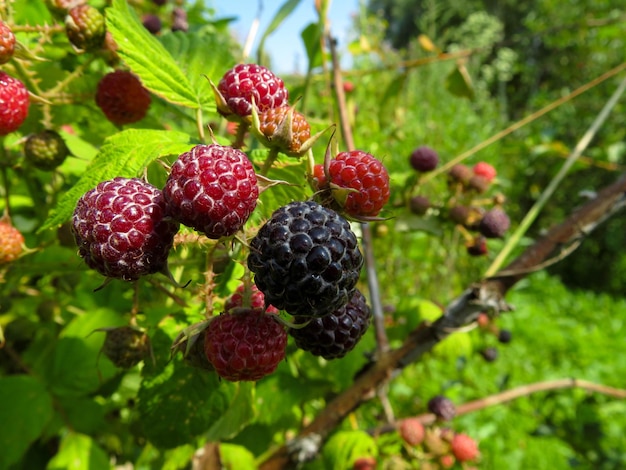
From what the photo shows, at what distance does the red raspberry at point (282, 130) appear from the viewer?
0.62 metres

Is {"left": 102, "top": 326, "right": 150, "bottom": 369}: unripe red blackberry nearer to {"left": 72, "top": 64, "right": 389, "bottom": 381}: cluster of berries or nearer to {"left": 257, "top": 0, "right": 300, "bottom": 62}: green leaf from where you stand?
{"left": 72, "top": 64, "right": 389, "bottom": 381}: cluster of berries

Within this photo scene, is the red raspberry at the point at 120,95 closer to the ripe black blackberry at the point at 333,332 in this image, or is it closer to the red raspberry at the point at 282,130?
the red raspberry at the point at 282,130

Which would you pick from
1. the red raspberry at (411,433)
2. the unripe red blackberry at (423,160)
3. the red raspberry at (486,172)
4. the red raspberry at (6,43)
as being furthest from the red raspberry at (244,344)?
the red raspberry at (486,172)

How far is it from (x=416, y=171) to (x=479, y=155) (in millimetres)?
3841

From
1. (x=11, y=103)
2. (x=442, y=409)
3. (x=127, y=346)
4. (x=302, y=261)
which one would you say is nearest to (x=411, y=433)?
(x=442, y=409)

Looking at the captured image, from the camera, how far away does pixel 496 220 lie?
4.53ft

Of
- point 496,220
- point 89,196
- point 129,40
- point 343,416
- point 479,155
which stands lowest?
point 479,155

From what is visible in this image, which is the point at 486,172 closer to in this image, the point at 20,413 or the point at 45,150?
the point at 45,150

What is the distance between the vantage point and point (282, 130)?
62 cm

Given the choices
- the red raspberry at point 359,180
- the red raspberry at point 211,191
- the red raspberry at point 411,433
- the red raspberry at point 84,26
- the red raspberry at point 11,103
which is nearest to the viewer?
the red raspberry at point 211,191

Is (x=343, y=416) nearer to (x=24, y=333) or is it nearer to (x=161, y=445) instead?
(x=161, y=445)

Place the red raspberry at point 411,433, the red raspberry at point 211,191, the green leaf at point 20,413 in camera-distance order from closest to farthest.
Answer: the red raspberry at point 211,191 → the green leaf at point 20,413 → the red raspberry at point 411,433

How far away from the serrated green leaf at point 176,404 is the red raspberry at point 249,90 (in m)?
0.41

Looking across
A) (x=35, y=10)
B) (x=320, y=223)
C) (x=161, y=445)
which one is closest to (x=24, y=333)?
(x=161, y=445)
